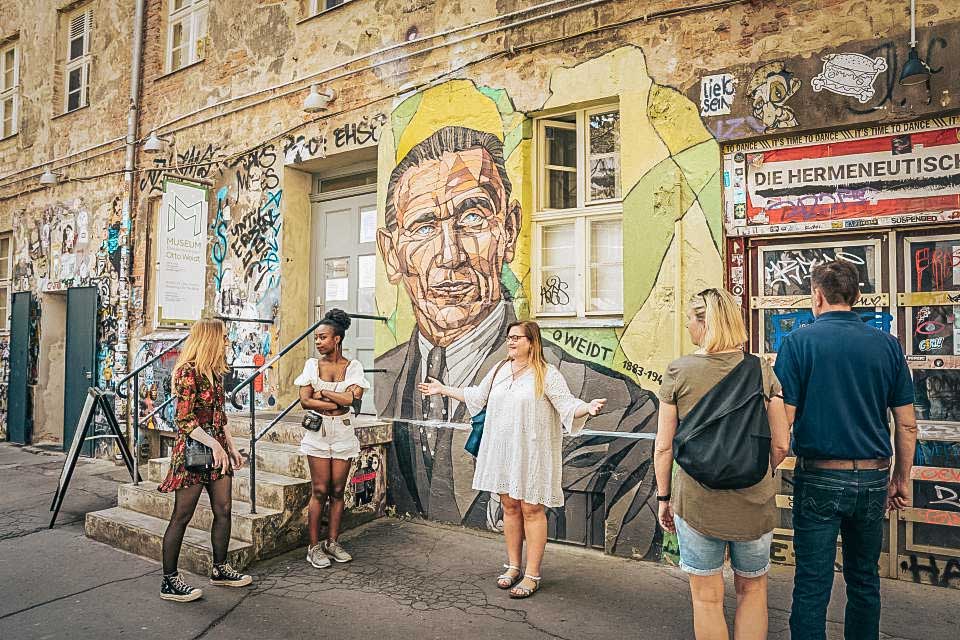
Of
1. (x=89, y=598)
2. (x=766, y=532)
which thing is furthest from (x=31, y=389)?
(x=766, y=532)

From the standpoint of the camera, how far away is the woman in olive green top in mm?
3102

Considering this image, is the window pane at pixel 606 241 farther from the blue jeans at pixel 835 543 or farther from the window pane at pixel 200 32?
the window pane at pixel 200 32

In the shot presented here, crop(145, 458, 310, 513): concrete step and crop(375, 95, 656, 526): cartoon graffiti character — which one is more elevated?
crop(375, 95, 656, 526): cartoon graffiti character

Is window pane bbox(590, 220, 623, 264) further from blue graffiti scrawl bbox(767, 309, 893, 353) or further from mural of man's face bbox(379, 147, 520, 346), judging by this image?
blue graffiti scrawl bbox(767, 309, 893, 353)

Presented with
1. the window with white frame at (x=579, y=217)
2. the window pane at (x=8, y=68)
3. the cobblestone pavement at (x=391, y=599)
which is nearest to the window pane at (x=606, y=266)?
the window with white frame at (x=579, y=217)

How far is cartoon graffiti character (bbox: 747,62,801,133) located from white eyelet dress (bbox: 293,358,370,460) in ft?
11.3

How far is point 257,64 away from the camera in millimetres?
8250

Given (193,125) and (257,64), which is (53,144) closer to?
(193,125)

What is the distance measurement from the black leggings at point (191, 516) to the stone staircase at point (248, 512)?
0.35 m

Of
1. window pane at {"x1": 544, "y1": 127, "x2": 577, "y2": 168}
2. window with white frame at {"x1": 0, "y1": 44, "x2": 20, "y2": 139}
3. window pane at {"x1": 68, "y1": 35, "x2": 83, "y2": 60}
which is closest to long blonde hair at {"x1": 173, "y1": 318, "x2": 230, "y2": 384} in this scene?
window pane at {"x1": 544, "y1": 127, "x2": 577, "y2": 168}

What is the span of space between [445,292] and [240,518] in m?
2.54

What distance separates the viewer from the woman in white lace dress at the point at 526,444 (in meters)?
4.52

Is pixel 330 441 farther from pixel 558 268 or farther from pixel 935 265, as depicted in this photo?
pixel 935 265

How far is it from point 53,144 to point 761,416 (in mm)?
11827
